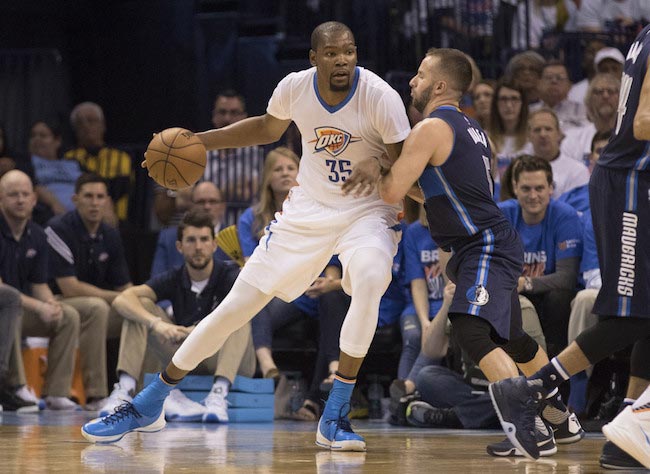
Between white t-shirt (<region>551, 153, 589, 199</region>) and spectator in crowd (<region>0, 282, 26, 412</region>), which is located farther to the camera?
white t-shirt (<region>551, 153, 589, 199</region>)

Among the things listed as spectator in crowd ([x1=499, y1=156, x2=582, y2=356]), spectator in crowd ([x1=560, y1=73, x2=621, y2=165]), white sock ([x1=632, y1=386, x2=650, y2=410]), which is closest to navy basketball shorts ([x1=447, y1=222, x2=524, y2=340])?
white sock ([x1=632, y1=386, x2=650, y2=410])

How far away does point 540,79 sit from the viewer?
9.95 meters

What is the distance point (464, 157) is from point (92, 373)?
445 cm

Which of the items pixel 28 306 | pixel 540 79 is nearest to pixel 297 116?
pixel 28 306

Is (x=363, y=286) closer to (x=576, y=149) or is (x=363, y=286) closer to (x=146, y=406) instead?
(x=146, y=406)

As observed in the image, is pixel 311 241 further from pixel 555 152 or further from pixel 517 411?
pixel 555 152

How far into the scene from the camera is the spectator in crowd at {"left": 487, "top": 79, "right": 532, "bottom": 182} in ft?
28.2

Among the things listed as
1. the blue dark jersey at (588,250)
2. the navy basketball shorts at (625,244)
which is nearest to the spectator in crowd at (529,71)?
the blue dark jersey at (588,250)

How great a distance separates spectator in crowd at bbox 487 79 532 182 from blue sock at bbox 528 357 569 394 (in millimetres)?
3916

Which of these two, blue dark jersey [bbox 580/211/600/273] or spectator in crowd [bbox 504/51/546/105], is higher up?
spectator in crowd [bbox 504/51/546/105]

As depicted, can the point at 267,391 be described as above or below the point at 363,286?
below

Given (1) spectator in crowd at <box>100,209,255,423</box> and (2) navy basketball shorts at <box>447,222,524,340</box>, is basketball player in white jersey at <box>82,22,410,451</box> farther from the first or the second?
(1) spectator in crowd at <box>100,209,255,423</box>

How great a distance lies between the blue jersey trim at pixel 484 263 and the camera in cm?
474

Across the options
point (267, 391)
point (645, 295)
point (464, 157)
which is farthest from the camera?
point (267, 391)
